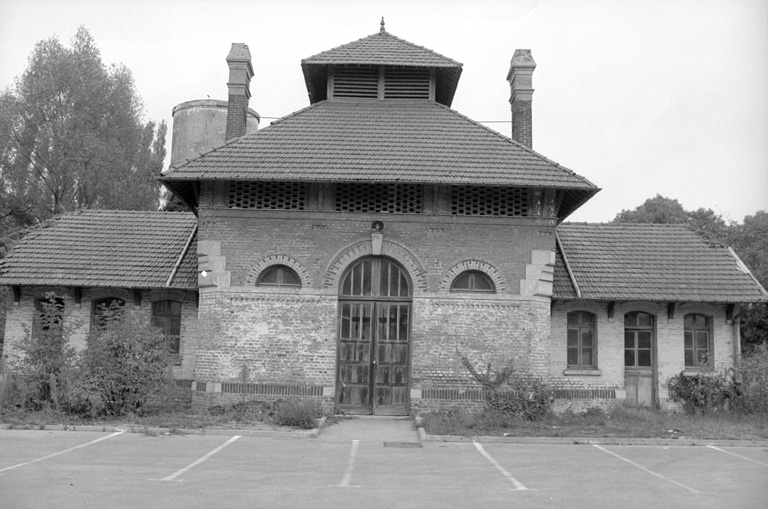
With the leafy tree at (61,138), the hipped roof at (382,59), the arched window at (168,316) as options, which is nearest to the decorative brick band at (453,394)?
the arched window at (168,316)

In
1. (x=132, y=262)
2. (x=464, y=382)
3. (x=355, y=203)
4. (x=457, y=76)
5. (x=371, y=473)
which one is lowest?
(x=371, y=473)

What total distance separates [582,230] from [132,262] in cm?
1256

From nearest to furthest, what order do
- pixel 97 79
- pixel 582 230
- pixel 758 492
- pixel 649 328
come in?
pixel 758 492, pixel 649 328, pixel 582 230, pixel 97 79

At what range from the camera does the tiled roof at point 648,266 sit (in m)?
18.5

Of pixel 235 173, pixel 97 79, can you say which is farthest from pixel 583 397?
pixel 97 79

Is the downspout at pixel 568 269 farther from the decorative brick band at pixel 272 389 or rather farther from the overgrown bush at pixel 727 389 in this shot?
the decorative brick band at pixel 272 389

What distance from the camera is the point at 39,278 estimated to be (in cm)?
1839

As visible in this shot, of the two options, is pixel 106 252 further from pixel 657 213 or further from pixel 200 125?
pixel 657 213

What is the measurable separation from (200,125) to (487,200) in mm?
25844

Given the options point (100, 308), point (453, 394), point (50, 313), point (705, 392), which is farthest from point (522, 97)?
point (50, 313)

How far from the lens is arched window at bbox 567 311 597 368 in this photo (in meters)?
18.7

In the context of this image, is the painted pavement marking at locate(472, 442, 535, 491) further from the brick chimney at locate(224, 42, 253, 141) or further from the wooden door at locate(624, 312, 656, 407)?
the brick chimney at locate(224, 42, 253, 141)

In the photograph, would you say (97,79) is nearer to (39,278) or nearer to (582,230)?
(39,278)

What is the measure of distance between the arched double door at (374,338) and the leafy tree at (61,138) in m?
22.5
